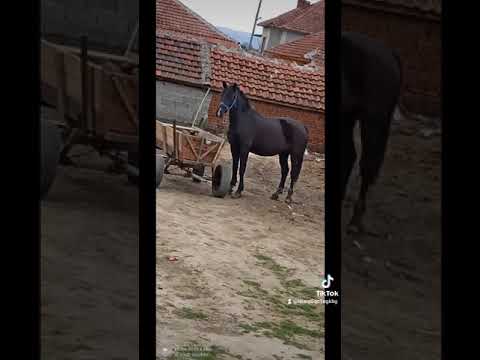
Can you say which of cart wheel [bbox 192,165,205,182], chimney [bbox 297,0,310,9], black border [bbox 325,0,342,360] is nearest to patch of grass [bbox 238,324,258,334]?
black border [bbox 325,0,342,360]

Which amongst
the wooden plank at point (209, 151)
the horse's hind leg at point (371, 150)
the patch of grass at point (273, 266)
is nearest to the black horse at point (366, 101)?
the horse's hind leg at point (371, 150)

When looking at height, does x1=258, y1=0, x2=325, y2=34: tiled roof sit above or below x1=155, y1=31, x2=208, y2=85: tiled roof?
above

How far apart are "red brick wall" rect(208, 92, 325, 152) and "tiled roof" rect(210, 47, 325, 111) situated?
4cm

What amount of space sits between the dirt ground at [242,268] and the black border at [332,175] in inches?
1.5

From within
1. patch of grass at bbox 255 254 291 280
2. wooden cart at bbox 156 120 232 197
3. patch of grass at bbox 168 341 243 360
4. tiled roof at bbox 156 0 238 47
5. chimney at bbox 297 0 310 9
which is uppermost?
chimney at bbox 297 0 310 9

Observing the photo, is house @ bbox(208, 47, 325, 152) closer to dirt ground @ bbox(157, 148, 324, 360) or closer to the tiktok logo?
dirt ground @ bbox(157, 148, 324, 360)

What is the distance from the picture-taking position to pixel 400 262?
3.79 meters

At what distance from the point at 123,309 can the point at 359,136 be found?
1.59 meters

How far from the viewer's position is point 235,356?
3.56 metres

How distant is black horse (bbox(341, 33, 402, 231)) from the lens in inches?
149
